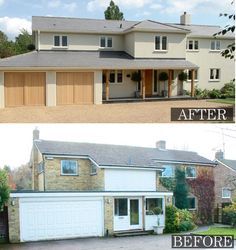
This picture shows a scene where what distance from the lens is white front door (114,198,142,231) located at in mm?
4527

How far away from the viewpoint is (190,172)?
474cm

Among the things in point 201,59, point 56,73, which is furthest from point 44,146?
point 201,59

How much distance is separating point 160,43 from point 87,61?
3576 mm

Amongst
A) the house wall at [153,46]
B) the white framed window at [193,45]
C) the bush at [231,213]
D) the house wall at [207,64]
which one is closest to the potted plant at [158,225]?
the bush at [231,213]

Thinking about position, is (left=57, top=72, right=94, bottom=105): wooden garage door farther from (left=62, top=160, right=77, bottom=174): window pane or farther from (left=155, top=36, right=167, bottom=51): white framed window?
(left=62, top=160, right=77, bottom=174): window pane

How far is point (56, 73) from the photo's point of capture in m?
11.1

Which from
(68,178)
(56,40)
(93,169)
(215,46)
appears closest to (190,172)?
(93,169)

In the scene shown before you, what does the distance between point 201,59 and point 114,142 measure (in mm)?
12297

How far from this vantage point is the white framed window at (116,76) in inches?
551

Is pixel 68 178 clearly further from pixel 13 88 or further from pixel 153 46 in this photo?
pixel 153 46

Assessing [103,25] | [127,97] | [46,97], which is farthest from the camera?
[127,97]

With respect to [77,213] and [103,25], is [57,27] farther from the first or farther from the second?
[77,213]

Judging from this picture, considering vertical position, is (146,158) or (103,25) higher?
(103,25)

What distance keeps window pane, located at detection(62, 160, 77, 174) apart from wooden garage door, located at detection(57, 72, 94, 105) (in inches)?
208
